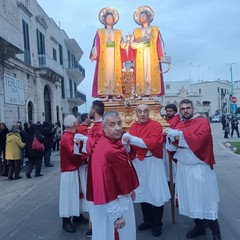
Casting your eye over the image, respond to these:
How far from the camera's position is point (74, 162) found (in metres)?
4.60

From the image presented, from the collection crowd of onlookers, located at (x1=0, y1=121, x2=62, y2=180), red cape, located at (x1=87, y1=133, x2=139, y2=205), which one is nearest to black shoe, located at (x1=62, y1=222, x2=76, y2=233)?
red cape, located at (x1=87, y1=133, x2=139, y2=205)

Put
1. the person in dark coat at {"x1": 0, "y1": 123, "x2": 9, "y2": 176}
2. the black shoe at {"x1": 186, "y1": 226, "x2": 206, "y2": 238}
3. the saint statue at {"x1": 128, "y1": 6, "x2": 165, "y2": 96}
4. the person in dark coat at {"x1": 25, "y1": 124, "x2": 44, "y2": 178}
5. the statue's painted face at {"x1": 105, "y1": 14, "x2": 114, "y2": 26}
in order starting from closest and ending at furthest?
the black shoe at {"x1": 186, "y1": 226, "x2": 206, "y2": 238} → the saint statue at {"x1": 128, "y1": 6, "x2": 165, "y2": 96} → the statue's painted face at {"x1": 105, "y1": 14, "x2": 114, "y2": 26} → the person in dark coat at {"x1": 25, "y1": 124, "x2": 44, "y2": 178} → the person in dark coat at {"x1": 0, "y1": 123, "x2": 9, "y2": 176}

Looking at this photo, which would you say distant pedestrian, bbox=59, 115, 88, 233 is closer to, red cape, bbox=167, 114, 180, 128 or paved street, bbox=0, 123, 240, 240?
paved street, bbox=0, 123, 240, 240

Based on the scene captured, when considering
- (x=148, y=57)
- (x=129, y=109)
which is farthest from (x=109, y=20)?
(x=129, y=109)

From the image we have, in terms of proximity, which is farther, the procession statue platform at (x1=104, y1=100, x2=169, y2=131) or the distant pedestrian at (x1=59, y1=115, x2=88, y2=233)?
the procession statue platform at (x1=104, y1=100, x2=169, y2=131)

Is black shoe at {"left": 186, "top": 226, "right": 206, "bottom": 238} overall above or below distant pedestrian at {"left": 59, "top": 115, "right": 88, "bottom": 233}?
below

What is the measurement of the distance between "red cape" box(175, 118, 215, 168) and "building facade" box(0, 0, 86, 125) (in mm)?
10906

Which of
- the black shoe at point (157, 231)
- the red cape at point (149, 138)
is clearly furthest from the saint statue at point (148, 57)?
the black shoe at point (157, 231)

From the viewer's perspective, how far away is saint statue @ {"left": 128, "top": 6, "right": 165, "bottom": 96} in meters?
6.45

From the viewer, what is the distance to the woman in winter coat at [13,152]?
919 cm

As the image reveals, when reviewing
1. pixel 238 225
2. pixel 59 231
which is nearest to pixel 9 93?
pixel 59 231

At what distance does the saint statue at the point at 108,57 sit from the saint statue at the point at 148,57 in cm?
35

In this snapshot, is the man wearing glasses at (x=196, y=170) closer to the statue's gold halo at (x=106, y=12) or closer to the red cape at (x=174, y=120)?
the red cape at (x=174, y=120)

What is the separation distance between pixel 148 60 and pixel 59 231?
371cm
